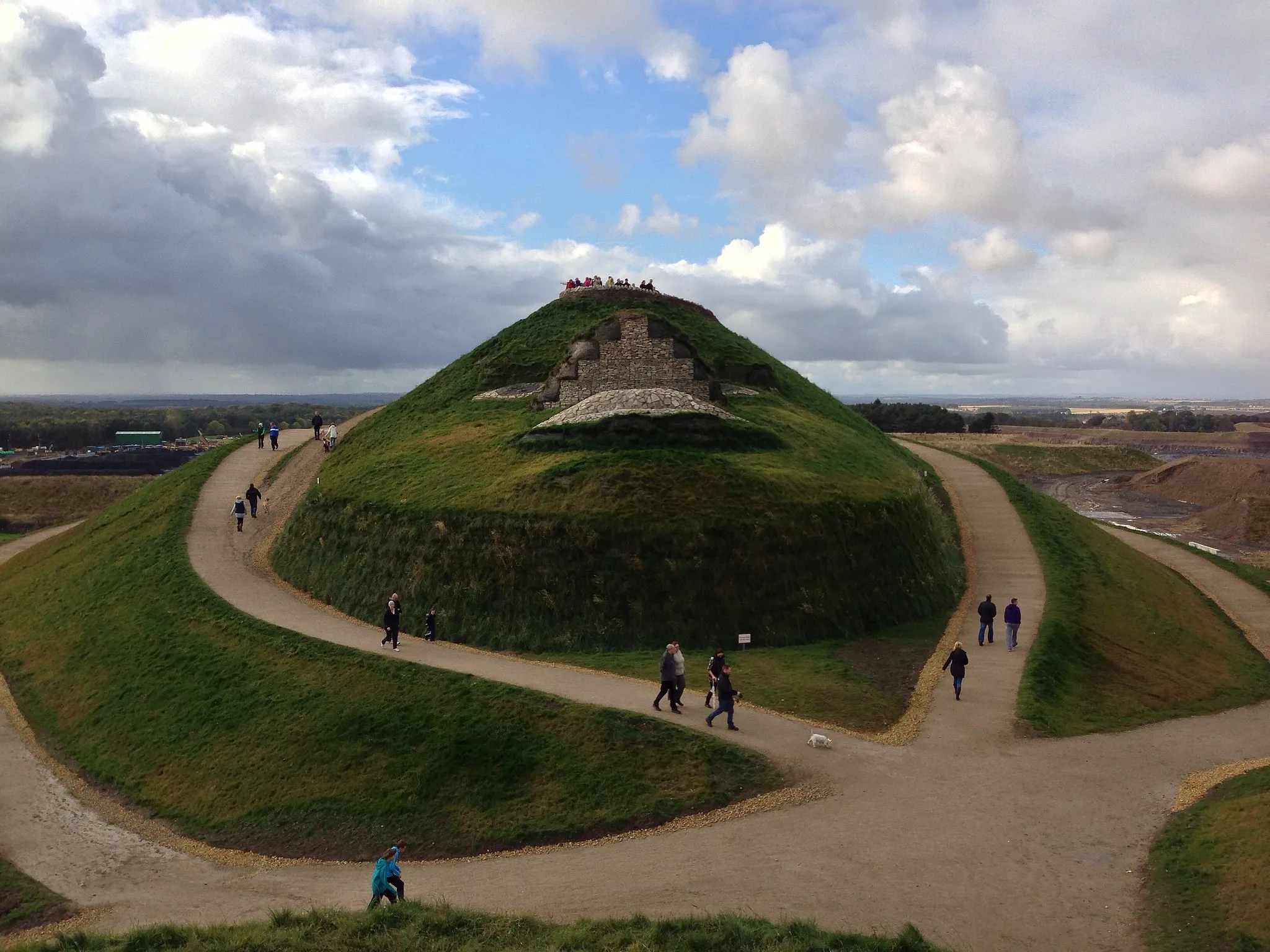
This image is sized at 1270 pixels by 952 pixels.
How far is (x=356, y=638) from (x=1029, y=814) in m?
18.6

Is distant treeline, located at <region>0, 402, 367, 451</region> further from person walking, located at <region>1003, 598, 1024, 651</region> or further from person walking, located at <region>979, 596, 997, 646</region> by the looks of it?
person walking, located at <region>1003, 598, 1024, 651</region>

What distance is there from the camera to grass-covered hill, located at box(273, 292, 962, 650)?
81.7 ft

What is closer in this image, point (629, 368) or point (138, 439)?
point (629, 368)

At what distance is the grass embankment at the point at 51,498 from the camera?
220ft

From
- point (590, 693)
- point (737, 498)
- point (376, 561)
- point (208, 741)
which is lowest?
point (208, 741)

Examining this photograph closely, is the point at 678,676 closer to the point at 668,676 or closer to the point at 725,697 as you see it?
the point at 668,676

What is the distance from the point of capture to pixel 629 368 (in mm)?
41812

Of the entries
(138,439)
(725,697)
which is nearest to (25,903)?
(725,697)

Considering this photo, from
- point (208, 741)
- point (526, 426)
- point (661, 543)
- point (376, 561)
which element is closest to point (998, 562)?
point (661, 543)

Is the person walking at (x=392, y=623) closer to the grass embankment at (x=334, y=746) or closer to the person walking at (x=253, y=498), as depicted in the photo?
the grass embankment at (x=334, y=746)

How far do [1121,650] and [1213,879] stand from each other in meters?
15.1

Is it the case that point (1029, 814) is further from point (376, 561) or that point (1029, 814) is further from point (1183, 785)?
point (376, 561)

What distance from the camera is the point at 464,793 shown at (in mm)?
17297

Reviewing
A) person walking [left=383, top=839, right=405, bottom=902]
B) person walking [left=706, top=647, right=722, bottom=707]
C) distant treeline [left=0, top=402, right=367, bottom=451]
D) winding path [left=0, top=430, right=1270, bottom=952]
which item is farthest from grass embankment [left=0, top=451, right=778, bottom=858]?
distant treeline [left=0, top=402, right=367, bottom=451]
